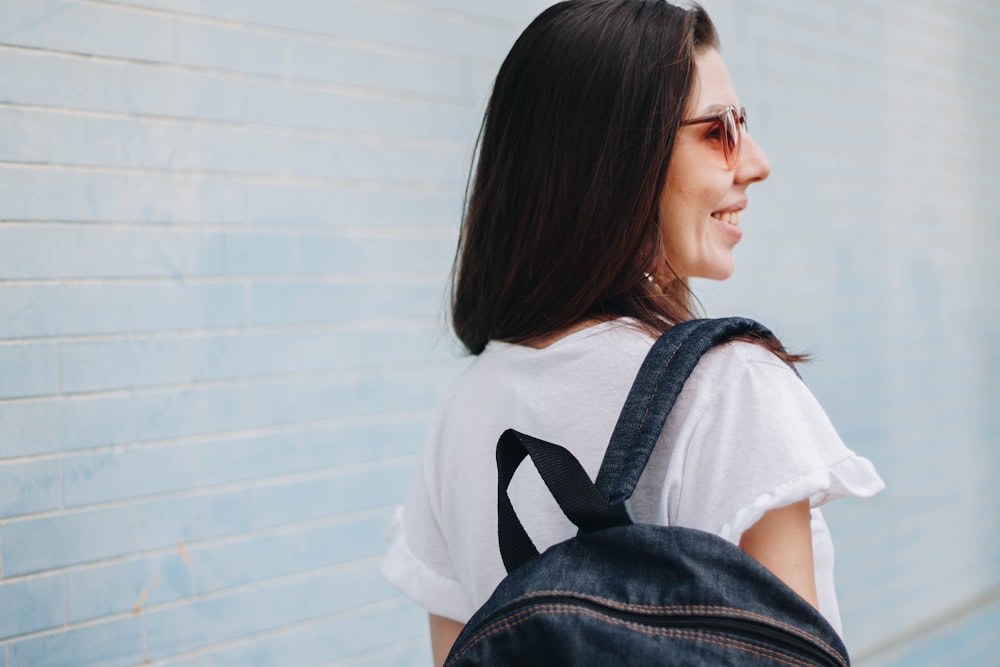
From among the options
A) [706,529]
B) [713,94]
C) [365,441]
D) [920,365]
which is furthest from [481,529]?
[920,365]

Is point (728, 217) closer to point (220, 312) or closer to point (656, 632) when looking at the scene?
point (656, 632)

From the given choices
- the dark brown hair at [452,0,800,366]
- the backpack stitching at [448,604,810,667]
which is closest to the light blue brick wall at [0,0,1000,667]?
the dark brown hair at [452,0,800,366]

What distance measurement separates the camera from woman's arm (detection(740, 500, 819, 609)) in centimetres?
96

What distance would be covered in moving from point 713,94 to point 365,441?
1.65 m

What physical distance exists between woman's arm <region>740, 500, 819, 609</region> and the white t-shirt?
0.09ft

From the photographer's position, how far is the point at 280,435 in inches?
97.9

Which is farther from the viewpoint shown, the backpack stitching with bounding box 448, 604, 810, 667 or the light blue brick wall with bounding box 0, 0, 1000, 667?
the light blue brick wall with bounding box 0, 0, 1000, 667

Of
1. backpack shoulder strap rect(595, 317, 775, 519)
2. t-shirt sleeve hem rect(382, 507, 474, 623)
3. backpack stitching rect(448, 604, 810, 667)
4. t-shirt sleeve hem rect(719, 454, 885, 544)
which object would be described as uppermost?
backpack shoulder strap rect(595, 317, 775, 519)

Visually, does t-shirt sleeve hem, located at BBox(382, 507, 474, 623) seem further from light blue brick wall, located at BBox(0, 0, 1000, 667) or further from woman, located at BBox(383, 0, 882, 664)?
light blue brick wall, located at BBox(0, 0, 1000, 667)

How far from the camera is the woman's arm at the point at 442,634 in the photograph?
1393mm

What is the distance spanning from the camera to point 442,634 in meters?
1.41

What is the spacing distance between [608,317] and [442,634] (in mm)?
556

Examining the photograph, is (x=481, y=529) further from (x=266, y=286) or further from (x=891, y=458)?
(x=891, y=458)

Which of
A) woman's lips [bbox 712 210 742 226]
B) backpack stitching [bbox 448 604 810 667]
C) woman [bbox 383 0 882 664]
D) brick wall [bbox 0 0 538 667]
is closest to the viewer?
backpack stitching [bbox 448 604 810 667]
